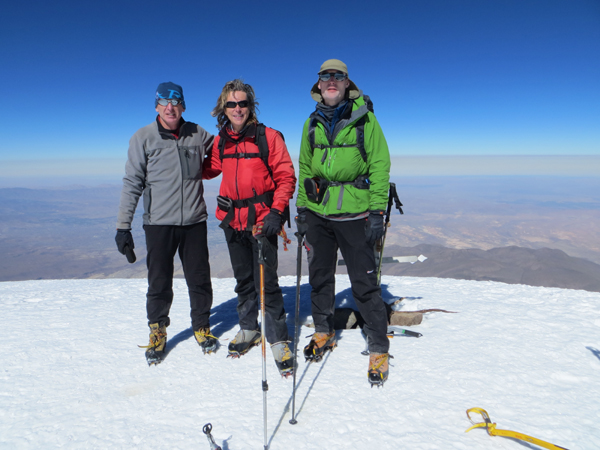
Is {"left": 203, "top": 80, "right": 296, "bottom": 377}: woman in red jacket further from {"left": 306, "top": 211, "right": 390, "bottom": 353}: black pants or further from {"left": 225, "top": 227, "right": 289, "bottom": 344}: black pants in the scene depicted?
{"left": 306, "top": 211, "right": 390, "bottom": 353}: black pants

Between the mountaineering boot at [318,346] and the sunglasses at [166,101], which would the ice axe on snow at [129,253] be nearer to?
the sunglasses at [166,101]

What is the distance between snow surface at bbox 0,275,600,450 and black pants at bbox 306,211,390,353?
528 millimetres

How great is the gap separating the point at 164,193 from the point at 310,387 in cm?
269

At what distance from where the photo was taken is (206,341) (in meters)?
3.92

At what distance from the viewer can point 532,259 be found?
9444cm

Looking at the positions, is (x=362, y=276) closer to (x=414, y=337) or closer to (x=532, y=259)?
(x=414, y=337)

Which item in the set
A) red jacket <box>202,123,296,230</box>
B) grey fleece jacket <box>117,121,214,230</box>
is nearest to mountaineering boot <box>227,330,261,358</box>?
red jacket <box>202,123,296,230</box>

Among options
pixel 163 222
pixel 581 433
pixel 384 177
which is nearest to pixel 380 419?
pixel 581 433

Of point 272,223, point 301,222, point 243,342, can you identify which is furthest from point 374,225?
point 243,342

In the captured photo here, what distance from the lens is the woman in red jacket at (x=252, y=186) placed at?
337cm

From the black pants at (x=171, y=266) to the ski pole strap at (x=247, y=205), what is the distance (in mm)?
518

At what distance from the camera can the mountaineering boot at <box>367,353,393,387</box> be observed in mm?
3146

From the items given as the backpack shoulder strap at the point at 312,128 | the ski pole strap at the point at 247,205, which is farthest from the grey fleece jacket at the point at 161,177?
the backpack shoulder strap at the point at 312,128

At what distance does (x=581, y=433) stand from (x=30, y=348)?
20.2ft
